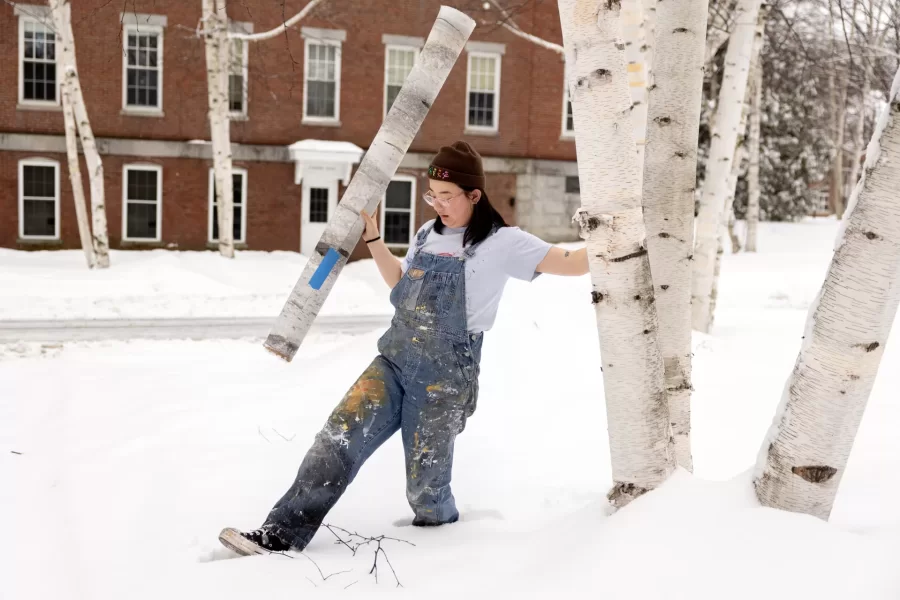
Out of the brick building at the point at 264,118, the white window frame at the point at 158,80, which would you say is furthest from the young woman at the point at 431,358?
the white window frame at the point at 158,80

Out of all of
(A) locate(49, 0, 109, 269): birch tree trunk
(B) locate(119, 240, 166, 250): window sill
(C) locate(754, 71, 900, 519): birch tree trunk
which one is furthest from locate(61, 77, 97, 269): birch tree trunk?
(C) locate(754, 71, 900, 519): birch tree trunk

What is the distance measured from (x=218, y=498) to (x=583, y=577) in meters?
2.42

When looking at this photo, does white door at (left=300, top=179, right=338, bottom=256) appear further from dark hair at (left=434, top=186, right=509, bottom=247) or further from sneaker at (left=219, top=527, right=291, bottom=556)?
sneaker at (left=219, top=527, right=291, bottom=556)

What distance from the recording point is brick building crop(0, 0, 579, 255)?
22.5 metres

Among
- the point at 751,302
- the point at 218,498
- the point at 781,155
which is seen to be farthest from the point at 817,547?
the point at 781,155

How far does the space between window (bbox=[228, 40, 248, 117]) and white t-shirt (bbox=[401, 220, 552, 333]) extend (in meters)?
20.7

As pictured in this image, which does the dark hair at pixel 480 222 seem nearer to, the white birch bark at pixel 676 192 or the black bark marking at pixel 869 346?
the white birch bark at pixel 676 192

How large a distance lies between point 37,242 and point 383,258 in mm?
21181

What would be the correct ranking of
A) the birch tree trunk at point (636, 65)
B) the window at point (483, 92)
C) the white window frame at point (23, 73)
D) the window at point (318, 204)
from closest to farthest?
1. the birch tree trunk at point (636, 65)
2. the white window frame at point (23, 73)
3. the window at point (318, 204)
4. the window at point (483, 92)

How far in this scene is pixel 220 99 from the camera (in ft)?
62.3

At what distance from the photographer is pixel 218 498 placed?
4.66 m

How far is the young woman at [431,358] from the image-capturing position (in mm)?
3787

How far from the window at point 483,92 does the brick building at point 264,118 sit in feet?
0.14

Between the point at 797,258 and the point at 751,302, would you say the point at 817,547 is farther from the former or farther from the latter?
the point at 797,258
